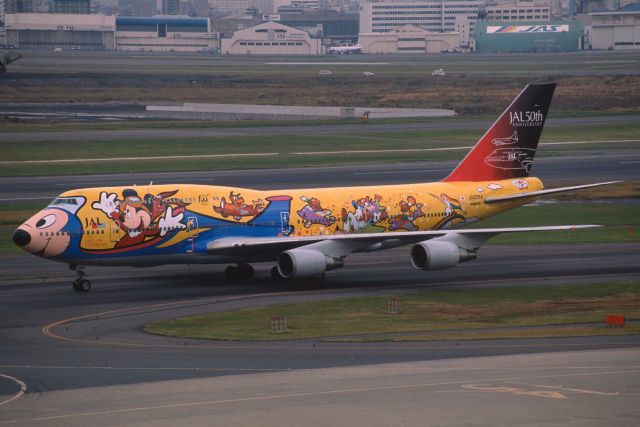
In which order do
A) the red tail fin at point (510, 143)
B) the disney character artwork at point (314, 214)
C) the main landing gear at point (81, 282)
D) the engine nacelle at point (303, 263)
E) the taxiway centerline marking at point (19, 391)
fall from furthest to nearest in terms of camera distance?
1. the red tail fin at point (510, 143)
2. the disney character artwork at point (314, 214)
3. the main landing gear at point (81, 282)
4. the engine nacelle at point (303, 263)
5. the taxiway centerline marking at point (19, 391)

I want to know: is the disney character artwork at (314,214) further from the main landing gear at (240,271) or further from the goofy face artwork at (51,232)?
the goofy face artwork at (51,232)

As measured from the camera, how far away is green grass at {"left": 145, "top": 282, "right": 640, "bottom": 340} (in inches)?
1574

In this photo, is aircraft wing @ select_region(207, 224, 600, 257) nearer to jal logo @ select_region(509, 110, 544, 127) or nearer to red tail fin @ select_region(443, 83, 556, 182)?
red tail fin @ select_region(443, 83, 556, 182)

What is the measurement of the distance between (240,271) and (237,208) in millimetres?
3345

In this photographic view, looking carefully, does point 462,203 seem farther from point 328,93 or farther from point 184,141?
Result: point 328,93

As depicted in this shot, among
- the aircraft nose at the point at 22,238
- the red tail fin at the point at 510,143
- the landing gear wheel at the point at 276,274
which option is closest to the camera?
the aircraft nose at the point at 22,238

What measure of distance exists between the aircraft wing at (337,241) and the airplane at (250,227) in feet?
0.15

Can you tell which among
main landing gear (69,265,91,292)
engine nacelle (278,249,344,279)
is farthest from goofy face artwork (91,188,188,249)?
engine nacelle (278,249,344,279)

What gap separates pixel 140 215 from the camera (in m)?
48.9

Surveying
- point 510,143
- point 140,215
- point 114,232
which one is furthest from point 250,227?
point 510,143

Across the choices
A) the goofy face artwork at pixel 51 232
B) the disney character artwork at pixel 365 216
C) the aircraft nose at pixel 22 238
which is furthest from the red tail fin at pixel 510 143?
the aircraft nose at pixel 22 238

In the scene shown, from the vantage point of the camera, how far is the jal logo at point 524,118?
191 ft

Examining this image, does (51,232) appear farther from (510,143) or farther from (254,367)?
(510,143)

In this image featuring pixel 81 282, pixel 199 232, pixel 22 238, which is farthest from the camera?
pixel 199 232
